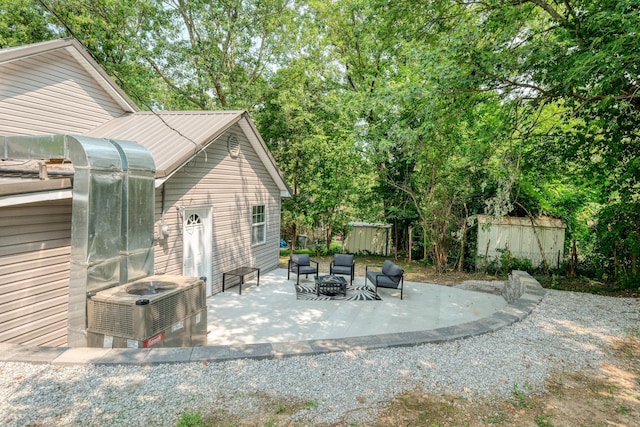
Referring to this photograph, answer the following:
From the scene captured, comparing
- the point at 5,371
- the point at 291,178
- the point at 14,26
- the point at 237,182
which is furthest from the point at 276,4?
the point at 5,371

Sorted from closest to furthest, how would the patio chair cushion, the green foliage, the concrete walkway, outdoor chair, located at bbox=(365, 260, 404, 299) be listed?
the green foliage < the concrete walkway < outdoor chair, located at bbox=(365, 260, 404, 299) < the patio chair cushion

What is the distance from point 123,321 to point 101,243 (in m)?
1.05

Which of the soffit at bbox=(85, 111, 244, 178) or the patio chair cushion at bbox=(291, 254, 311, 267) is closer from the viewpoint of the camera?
the soffit at bbox=(85, 111, 244, 178)

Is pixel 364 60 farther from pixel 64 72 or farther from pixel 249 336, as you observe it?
pixel 249 336

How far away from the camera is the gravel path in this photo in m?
2.83

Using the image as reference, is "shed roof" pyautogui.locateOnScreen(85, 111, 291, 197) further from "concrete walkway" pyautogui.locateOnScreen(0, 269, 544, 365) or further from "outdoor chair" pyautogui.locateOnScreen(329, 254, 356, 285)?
"outdoor chair" pyautogui.locateOnScreen(329, 254, 356, 285)

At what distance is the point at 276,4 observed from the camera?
59.4ft

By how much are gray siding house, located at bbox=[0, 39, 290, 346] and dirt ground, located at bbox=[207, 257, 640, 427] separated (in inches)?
142

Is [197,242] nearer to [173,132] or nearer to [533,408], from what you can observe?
[173,132]

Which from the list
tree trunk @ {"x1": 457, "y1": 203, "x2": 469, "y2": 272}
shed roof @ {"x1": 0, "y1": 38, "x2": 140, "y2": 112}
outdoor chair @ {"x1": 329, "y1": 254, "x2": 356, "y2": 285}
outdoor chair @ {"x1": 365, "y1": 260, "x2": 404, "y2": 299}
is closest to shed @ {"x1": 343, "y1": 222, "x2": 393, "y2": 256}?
tree trunk @ {"x1": 457, "y1": 203, "x2": 469, "y2": 272}

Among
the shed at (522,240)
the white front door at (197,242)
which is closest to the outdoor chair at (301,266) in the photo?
the white front door at (197,242)

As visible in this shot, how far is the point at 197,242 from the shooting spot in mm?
7832

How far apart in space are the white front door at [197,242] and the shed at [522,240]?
835 centimetres

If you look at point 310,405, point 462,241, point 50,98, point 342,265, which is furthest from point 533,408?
point 50,98
